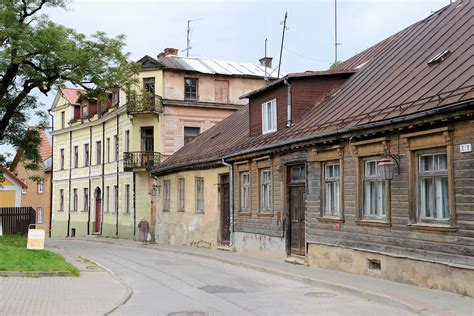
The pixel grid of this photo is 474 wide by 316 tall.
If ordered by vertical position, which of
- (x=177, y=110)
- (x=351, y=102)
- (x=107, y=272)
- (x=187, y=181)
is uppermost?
(x=177, y=110)

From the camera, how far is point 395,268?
13.1 meters

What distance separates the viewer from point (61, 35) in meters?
24.4

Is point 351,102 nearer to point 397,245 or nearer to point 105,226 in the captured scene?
point 397,245

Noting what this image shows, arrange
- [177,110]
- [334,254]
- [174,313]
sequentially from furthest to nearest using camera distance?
[177,110] < [334,254] < [174,313]

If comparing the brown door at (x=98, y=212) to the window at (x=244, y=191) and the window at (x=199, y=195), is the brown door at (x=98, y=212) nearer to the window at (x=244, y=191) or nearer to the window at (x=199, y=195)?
the window at (x=199, y=195)

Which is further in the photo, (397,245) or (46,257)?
(46,257)

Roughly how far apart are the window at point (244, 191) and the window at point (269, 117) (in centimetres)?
184

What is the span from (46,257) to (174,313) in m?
8.70

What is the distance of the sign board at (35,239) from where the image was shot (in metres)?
18.5

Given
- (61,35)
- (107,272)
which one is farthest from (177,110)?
(107,272)

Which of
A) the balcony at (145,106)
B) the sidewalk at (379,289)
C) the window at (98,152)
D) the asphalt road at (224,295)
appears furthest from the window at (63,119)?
the sidewalk at (379,289)

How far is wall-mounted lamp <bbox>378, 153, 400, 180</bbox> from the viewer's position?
12.9 metres

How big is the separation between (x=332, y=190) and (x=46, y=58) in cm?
1468

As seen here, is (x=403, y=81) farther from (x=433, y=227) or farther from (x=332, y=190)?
(x=433, y=227)
